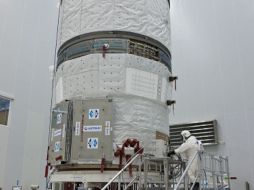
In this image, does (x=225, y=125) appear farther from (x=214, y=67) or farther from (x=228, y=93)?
(x=214, y=67)

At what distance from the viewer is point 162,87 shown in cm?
689

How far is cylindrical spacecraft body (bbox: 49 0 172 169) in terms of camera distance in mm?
6172

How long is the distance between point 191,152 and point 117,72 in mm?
2155

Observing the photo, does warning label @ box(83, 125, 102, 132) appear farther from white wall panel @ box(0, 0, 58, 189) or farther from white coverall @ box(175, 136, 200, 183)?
white wall panel @ box(0, 0, 58, 189)

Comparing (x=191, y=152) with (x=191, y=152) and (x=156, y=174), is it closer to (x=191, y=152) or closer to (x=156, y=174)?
(x=191, y=152)

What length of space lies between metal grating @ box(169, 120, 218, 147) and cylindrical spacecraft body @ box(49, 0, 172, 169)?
3.63m

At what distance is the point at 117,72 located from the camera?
6.41 metres

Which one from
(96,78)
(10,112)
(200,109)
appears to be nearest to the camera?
(96,78)

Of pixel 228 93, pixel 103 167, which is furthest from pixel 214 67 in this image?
pixel 103 167

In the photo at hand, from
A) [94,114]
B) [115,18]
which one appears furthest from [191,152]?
[115,18]

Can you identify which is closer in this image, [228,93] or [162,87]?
[162,87]

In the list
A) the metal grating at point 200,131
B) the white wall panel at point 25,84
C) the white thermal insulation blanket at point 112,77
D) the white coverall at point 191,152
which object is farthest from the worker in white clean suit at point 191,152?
the white wall panel at point 25,84

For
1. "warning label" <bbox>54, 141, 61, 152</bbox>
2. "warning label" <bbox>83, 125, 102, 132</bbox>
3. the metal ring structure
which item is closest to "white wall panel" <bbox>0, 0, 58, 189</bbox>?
"warning label" <bbox>54, 141, 61, 152</bbox>

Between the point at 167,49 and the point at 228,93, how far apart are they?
12.1 ft
